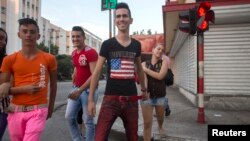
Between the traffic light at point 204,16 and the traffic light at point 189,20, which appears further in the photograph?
the traffic light at point 189,20

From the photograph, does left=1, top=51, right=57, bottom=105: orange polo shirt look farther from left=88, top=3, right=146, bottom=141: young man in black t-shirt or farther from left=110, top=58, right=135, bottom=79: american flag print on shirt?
left=110, top=58, right=135, bottom=79: american flag print on shirt

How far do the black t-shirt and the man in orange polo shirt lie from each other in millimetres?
670

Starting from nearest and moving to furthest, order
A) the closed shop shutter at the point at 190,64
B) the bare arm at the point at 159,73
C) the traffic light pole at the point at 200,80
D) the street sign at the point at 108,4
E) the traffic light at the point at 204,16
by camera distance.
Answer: the bare arm at the point at 159,73
the traffic light at the point at 204,16
the traffic light pole at the point at 200,80
the street sign at the point at 108,4
the closed shop shutter at the point at 190,64

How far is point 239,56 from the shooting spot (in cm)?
1111

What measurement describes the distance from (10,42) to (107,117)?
56551mm

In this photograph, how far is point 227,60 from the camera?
37.0ft

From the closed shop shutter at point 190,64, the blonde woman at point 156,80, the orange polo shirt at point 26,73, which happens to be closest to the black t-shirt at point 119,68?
the orange polo shirt at point 26,73

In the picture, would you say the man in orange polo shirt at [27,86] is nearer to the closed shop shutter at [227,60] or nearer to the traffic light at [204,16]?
the traffic light at [204,16]

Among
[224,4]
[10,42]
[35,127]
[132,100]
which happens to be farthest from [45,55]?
[10,42]

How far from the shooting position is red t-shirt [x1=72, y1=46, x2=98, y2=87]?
5070 millimetres

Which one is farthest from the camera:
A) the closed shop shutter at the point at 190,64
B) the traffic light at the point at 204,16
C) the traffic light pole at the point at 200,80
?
the closed shop shutter at the point at 190,64

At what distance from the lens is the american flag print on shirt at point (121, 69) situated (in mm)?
3512

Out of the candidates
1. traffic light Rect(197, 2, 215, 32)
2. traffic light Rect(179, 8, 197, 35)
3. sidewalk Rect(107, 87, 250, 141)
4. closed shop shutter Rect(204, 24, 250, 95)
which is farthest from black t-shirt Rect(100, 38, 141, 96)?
closed shop shutter Rect(204, 24, 250, 95)

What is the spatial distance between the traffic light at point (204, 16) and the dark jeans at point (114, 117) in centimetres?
471
